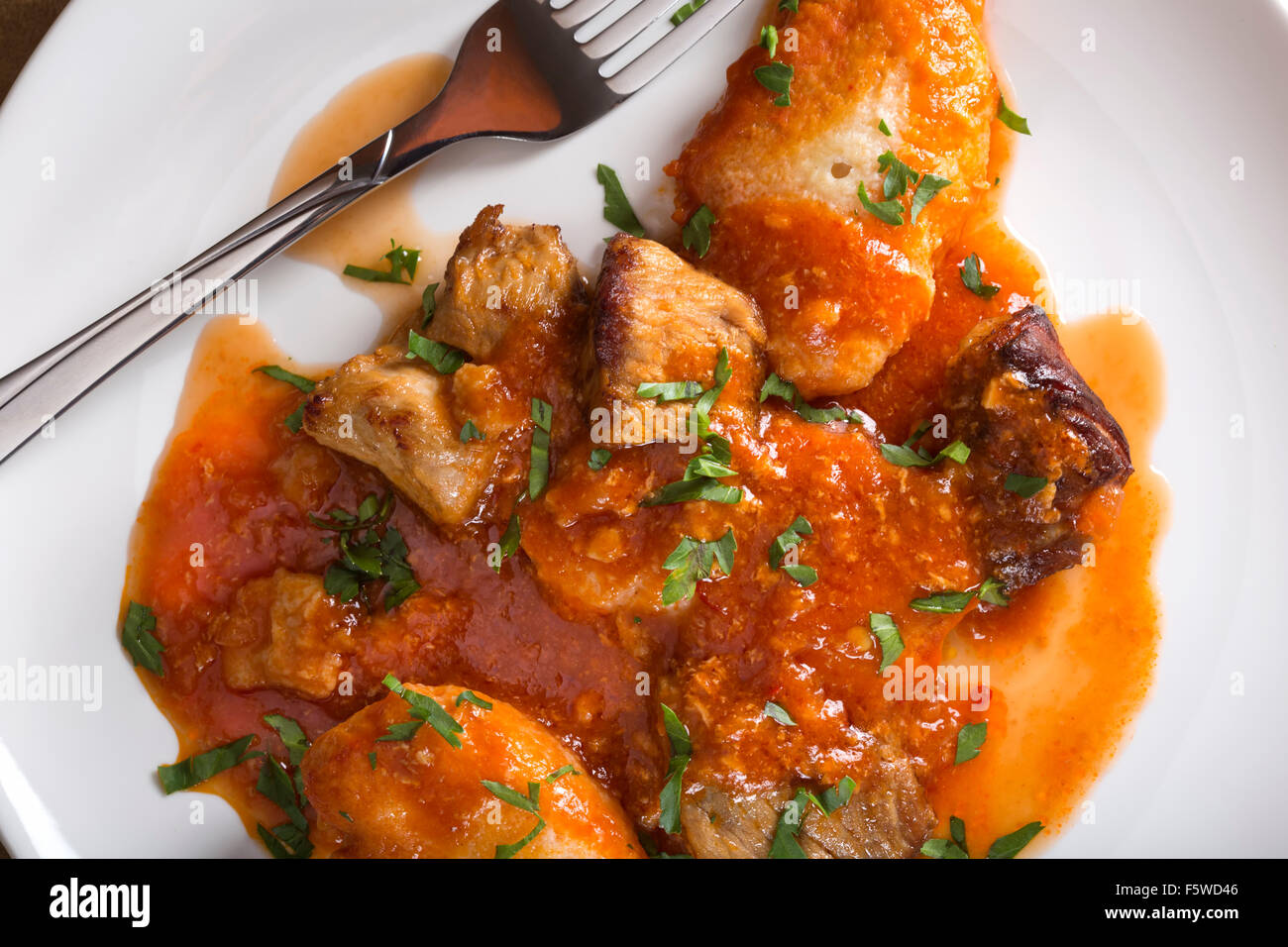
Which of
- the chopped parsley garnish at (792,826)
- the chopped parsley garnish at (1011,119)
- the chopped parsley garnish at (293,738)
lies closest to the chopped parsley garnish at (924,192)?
the chopped parsley garnish at (1011,119)

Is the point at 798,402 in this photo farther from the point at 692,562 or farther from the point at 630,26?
the point at 630,26

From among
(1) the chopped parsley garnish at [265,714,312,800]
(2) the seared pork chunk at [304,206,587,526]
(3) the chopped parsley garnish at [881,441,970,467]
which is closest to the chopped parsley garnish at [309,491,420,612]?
(2) the seared pork chunk at [304,206,587,526]

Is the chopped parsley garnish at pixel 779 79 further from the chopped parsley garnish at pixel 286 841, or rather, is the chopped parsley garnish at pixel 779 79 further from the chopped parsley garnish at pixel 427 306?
the chopped parsley garnish at pixel 286 841

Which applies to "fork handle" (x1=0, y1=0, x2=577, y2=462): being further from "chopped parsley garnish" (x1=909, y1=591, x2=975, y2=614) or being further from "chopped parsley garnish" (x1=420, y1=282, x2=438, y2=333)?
"chopped parsley garnish" (x1=909, y1=591, x2=975, y2=614)

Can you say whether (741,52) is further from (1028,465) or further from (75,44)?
(75,44)

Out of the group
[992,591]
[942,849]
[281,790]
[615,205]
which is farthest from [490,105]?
[942,849]

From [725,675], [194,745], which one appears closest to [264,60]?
[194,745]
